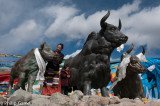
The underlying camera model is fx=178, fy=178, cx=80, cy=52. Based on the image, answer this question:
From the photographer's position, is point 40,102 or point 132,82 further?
point 132,82

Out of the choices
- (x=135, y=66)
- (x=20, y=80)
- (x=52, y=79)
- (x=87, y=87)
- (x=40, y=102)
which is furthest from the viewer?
(x=135, y=66)

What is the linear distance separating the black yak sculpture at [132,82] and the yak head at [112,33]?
980 millimetres

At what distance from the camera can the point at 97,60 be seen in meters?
3.99

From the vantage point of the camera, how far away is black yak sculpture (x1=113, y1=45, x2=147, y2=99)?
4.80m

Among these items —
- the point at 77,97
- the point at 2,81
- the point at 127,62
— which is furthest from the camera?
the point at 2,81

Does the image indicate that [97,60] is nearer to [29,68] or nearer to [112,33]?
[112,33]

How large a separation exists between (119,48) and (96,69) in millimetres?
843

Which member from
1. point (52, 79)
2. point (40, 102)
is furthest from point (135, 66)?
point (40, 102)

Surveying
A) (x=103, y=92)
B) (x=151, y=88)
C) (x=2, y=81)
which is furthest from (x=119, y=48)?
(x=2, y=81)

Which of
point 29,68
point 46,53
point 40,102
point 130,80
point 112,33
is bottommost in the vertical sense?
point 40,102

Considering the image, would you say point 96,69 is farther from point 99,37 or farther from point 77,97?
point 77,97

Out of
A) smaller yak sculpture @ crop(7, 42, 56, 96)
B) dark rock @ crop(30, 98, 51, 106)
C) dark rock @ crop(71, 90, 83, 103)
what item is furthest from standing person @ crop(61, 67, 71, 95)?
dark rock @ crop(30, 98, 51, 106)

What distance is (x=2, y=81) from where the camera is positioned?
7.03 metres

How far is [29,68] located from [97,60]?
Answer: 4.87ft
